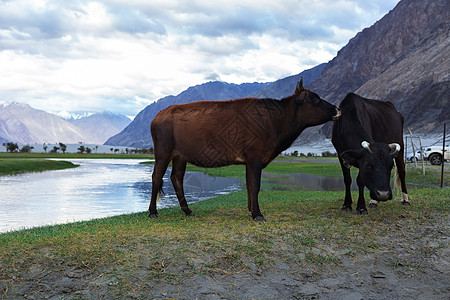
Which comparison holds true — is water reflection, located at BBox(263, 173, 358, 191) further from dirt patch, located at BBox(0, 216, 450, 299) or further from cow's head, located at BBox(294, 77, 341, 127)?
dirt patch, located at BBox(0, 216, 450, 299)

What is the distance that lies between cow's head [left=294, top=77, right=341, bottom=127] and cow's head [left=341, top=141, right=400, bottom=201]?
1100 mm

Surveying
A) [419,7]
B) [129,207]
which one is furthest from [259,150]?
[419,7]

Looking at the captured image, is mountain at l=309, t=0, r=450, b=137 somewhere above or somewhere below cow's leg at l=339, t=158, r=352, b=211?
above

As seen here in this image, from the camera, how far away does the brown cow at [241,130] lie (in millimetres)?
9906

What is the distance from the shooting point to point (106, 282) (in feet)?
20.1

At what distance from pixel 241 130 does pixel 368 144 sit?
3.18 meters

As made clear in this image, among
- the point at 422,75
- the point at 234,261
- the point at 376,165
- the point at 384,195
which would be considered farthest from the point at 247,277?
the point at 422,75

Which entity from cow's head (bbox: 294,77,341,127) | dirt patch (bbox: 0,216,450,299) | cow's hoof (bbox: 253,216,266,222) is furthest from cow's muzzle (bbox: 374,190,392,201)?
cow's hoof (bbox: 253,216,266,222)

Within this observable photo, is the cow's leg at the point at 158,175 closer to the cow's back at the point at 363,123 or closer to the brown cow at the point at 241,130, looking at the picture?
the brown cow at the point at 241,130

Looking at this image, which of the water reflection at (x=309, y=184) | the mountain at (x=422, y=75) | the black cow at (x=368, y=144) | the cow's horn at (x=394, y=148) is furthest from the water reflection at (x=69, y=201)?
the mountain at (x=422, y=75)

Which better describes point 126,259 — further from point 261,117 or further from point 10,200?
point 10,200

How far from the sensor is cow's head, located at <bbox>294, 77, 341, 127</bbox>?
1011 centimetres

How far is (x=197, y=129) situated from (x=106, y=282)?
16.5ft

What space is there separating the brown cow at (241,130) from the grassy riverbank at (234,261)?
1.65 m
